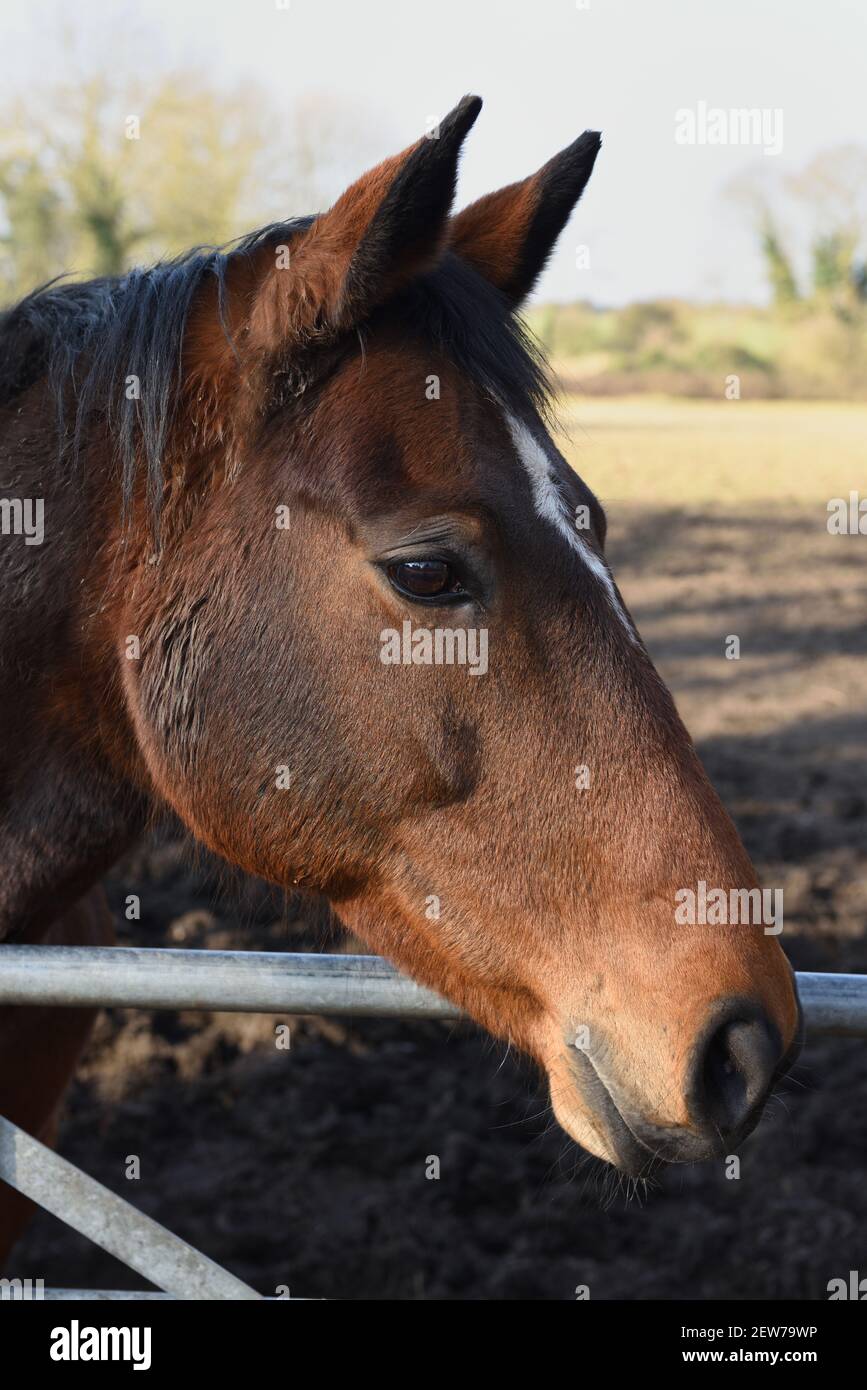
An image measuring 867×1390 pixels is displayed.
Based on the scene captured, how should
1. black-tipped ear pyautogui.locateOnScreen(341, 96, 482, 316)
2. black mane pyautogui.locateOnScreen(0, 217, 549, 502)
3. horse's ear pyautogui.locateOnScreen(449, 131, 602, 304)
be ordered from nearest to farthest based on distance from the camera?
1. black-tipped ear pyautogui.locateOnScreen(341, 96, 482, 316)
2. black mane pyautogui.locateOnScreen(0, 217, 549, 502)
3. horse's ear pyautogui.locateOnScreen(449, 131, 602, 304)

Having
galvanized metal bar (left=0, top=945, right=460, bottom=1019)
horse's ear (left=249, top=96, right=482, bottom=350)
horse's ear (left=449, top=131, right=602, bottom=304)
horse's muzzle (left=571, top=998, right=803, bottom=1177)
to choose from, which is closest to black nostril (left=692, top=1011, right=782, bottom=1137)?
horse's muzzle (left=571, top=998, right=803, bottom=1177)

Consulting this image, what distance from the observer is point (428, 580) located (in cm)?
197

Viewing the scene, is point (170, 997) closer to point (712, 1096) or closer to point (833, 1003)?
point (712, 1096)

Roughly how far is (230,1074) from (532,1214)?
57.2 inches

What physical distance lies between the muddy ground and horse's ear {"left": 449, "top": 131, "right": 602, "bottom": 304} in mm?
1431

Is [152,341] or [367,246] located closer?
[367,246]

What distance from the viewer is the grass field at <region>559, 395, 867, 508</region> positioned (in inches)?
688

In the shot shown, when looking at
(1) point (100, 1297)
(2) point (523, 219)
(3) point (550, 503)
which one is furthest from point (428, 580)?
(1) point (100, 1297)

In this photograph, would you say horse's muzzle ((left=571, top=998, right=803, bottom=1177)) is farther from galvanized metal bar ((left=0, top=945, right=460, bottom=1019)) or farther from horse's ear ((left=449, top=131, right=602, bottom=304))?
horse's ear ((left=449, top=131, right=602, bottom=304))

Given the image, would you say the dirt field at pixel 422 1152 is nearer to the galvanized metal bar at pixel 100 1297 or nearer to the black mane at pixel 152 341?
the black mane at pixel 152 341

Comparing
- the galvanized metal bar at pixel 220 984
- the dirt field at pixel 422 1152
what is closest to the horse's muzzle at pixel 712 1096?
the galvanized metal bar at pixel 220 984

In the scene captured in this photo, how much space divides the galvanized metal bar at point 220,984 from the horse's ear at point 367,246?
41.9 inches

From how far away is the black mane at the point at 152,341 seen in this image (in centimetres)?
213

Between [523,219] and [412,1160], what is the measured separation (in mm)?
3655
